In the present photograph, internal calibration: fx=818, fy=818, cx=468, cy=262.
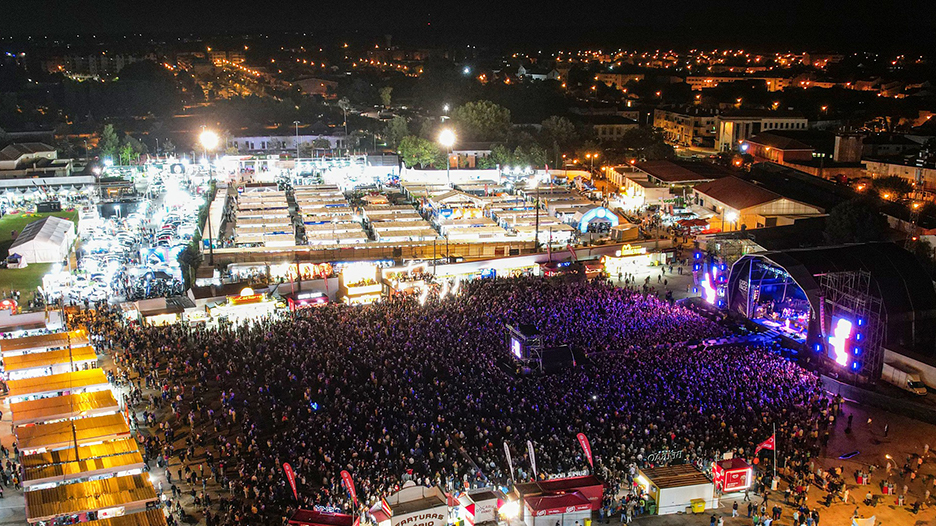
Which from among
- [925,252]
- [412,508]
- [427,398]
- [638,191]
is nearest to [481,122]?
[638,191]

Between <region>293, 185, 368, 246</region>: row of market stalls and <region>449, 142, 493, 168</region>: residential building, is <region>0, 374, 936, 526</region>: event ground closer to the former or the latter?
<region>293, 185, 368, 246</region>: row of market stalls

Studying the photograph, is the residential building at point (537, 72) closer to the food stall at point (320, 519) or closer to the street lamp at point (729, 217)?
the street lamp at point (729, 217)

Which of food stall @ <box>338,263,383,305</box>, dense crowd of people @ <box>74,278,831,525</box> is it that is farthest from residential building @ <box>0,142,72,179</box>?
food stall @ <box>338,263,383,305</box>

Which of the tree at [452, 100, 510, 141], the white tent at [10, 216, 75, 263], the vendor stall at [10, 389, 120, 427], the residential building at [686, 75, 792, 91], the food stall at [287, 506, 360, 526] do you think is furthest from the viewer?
the residential building at [686, 75, 792, 91]

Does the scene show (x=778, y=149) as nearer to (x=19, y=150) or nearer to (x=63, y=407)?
(x=63, y=407)

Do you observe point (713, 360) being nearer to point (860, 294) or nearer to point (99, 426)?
point (860, 294)
